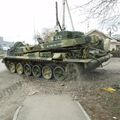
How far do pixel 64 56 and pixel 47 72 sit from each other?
1868 mm

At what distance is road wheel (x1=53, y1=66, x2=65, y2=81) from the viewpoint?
1639 centimetres

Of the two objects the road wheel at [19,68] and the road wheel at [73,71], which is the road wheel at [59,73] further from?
the road wheel at [19,68]

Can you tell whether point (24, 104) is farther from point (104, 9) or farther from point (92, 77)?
point (92, 77)

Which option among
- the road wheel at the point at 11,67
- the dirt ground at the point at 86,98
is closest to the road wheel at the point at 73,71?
the dirt ground at the point at 86,98

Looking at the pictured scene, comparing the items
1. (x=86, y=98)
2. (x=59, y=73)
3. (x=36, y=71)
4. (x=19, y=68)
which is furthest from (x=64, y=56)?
(x=86, y=98)

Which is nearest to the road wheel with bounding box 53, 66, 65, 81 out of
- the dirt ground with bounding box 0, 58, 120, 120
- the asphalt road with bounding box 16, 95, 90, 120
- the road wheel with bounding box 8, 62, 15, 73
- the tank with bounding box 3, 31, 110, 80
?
the tank with bounding box 3, 31, 110, 80

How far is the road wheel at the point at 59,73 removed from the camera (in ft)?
53.8

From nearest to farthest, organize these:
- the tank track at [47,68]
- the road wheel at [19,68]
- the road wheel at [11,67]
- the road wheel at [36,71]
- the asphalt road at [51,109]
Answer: the asphalt road at [51,109]
the tank track at [47,68]
the road wheel at [36,71]
the road wheel at [19,68]
the road wheel at [11,67]

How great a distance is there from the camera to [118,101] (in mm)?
10438

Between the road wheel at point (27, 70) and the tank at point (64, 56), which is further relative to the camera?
the road wheel at point (27, 70)

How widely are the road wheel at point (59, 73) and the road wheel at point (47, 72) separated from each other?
384 mm

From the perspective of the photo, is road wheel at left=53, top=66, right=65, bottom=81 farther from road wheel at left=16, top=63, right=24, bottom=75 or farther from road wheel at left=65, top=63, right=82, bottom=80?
road wheel at left=16, top=63, right=24, bottom=75

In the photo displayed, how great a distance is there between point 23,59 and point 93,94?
8.36 meters

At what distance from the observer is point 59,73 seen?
1667 centimetres
